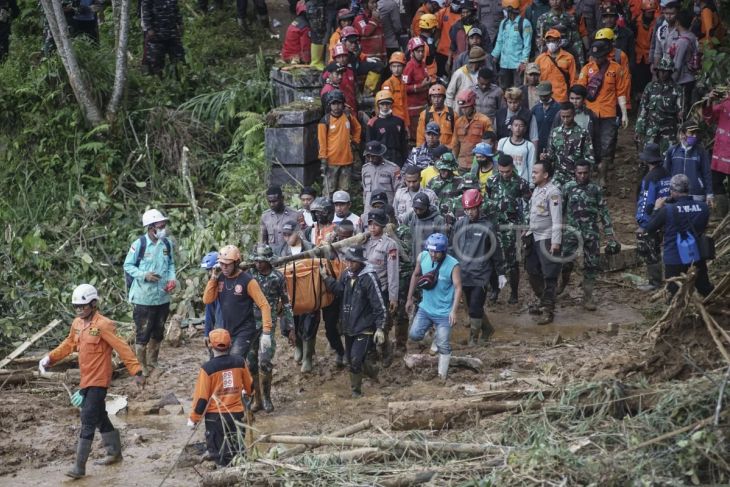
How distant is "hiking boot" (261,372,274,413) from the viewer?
1347cm

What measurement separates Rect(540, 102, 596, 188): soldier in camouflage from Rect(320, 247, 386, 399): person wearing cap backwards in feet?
12.2

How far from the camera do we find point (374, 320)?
536 inches

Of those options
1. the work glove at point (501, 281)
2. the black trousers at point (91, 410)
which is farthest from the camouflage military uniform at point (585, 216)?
the black trousers at point (91, 410)

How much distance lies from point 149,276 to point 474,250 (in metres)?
3.69

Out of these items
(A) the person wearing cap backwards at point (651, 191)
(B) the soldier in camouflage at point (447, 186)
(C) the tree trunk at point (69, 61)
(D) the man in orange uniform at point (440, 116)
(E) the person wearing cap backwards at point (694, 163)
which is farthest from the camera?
(C) the tree trunk at point (69, 61)

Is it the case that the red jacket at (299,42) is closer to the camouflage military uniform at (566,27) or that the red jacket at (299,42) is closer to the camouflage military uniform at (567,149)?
the camouflage military uniform at (566,27)

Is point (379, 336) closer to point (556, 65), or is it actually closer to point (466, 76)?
point (466, 76)

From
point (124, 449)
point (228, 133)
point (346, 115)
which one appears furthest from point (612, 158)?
point (124, 449)

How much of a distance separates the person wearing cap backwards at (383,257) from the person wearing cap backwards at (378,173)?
6.38 ft

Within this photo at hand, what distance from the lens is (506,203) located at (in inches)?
604

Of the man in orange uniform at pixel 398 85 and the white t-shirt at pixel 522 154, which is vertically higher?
the man in orange uniform at pixel 398 85

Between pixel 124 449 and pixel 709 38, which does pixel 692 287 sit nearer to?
pixel 124 449

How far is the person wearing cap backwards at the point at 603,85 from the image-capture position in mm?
18000

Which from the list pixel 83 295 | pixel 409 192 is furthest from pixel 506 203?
pixel 83 295
